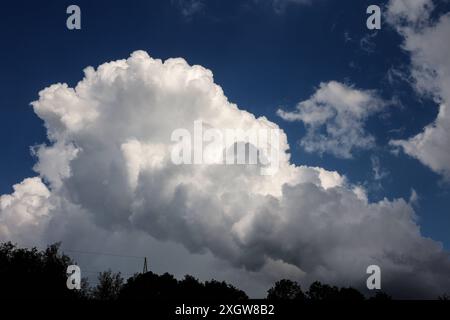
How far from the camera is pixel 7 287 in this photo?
6831 centimetres

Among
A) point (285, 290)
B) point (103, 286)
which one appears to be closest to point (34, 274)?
point (103, 286)

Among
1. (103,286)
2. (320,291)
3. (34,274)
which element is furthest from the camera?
(320,291)

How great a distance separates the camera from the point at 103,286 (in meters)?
92.8

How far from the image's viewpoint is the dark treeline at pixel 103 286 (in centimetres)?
7069

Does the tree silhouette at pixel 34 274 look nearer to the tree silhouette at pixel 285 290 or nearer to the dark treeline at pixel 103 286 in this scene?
the dark treeline at pixel 103 286

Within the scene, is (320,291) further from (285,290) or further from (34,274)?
(34,274)

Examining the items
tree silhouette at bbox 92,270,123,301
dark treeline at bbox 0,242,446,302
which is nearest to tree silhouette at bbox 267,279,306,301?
dark treeline at bbox 0,242,446,302

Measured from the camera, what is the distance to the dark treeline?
232 feet

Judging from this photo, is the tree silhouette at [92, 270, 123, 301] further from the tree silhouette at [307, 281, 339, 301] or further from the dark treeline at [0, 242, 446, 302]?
the tree silhouette at [307, 281, 339, 301]

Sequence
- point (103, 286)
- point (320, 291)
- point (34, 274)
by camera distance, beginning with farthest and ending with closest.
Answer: point (320, 291) → point (103, 286) → point (34, 274)

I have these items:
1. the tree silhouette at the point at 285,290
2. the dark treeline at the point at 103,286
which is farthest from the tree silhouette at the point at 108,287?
the tree silhouette at the point at 285,290
